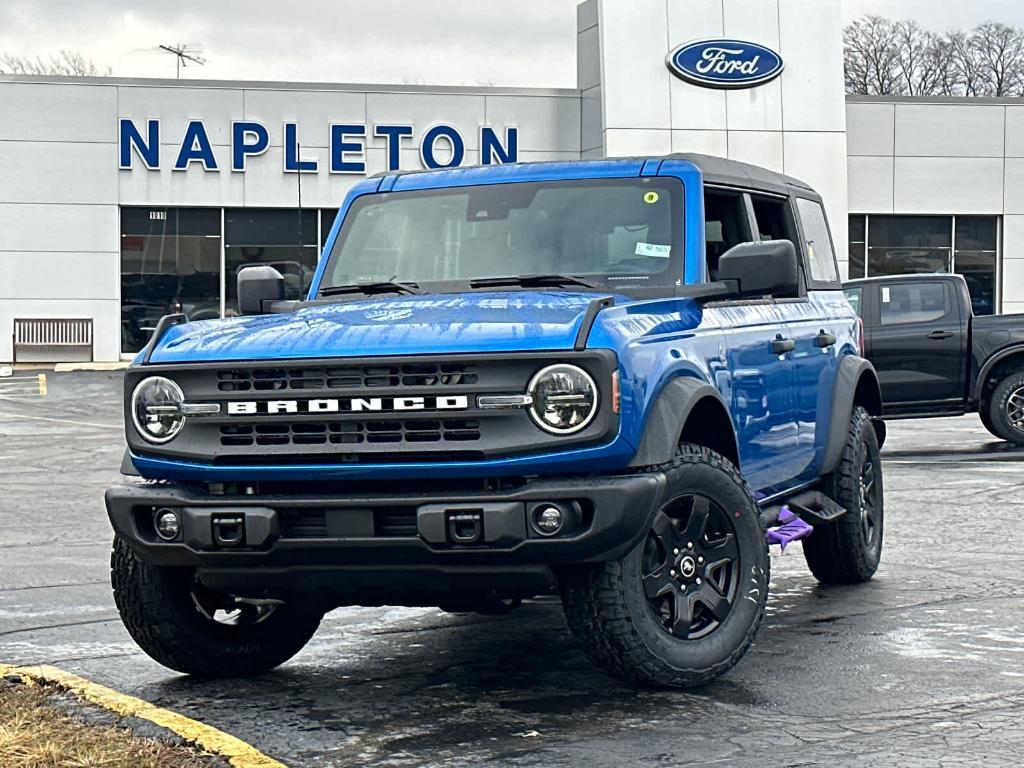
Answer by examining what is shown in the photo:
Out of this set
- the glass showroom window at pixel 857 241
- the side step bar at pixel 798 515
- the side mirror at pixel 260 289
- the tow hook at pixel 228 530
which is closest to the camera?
the tow hook at pixel 228 530

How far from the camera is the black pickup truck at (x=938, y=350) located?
57.8ft

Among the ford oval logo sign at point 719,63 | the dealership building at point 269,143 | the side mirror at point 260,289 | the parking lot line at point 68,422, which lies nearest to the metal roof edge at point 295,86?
the dealership building at point 269,143

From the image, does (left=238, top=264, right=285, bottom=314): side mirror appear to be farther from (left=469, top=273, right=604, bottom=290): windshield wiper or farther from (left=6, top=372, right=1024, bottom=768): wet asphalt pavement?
(left=6, top=372, right=1024, bottom=768): wet asphalt pavement

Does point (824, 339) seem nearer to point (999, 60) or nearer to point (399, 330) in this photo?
point (399, 330)

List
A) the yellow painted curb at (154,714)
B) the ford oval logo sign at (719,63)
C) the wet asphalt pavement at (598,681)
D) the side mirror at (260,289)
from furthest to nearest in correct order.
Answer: the ford oval logo sign at (719,63)
the side mirror at (260,289)
the wet asphalt pavement at (598,681)
the yellow painted curb at (154,714)

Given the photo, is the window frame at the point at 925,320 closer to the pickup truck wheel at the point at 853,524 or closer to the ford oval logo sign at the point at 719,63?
the pickup truck wheel at the point at 853,524

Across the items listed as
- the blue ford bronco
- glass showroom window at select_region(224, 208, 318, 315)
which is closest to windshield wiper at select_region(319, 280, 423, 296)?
the blue ford bronco

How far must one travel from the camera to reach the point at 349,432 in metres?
5.54

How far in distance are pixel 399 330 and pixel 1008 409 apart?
13.3 metres

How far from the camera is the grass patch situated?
4820 mm

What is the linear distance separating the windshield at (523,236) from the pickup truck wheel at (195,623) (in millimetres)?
1489

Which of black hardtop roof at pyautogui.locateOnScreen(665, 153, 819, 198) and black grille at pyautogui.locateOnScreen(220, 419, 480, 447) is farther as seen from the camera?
black hardtop roof at pyautogui.locateOnScreen(665, 153, 819, 198)

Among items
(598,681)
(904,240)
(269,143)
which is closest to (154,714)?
(598,681)

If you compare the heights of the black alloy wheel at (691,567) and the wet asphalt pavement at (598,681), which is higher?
the black alloy wheel at (691,567)
